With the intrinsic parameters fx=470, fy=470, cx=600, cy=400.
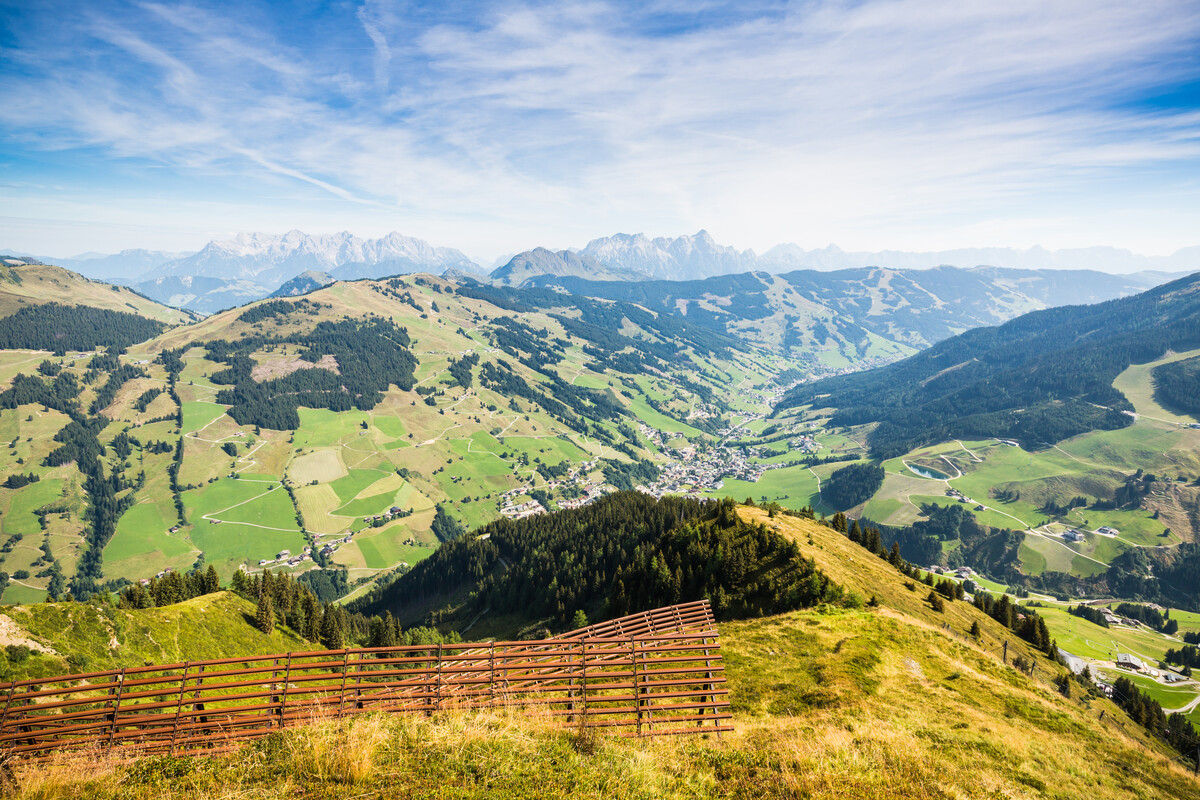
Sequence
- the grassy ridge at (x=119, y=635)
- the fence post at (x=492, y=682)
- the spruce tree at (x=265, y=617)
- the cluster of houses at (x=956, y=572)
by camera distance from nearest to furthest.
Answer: the fence post at (x=492, y=682) < the grassy ridge at (x=119, y=635) < the spruce tree at (x=265, y=617) < the cluster of houses at (x=956, y=572)

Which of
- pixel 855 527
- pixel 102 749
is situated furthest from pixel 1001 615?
pixel 102 749

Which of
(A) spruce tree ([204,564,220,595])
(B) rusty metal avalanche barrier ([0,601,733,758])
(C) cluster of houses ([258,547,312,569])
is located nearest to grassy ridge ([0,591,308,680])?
(A) spruce tree ([204,564,220,595])

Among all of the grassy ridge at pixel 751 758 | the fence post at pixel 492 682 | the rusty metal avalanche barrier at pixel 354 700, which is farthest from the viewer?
the fence post at pixel 492 682

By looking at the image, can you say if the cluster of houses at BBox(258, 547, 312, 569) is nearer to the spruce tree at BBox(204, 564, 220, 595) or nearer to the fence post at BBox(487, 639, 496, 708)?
the spruce tree at BBox(204, 564, 220, 595)

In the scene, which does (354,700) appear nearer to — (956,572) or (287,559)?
(287,559)

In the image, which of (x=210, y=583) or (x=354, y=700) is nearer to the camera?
(x=354, y=700)

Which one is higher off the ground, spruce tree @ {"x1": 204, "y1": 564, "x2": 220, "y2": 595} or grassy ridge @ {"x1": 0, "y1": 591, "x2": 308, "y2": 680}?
grassy ridge @ {"x1": 0, "y1": 591, "x2": 308, "y2": 680}

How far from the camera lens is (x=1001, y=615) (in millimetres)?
74062

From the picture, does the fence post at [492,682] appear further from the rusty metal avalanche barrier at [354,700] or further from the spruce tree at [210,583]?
the spruce tree at [210,583]

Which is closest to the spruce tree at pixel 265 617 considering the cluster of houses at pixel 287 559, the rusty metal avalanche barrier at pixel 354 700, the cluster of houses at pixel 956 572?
the rusty metal avalanche barrier at pixel 354 700

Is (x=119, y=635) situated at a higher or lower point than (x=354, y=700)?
lower

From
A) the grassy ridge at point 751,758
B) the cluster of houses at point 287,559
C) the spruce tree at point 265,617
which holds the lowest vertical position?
the cluster of houses at point 287,559

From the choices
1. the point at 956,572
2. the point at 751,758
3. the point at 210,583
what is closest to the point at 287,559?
the point at 210,583

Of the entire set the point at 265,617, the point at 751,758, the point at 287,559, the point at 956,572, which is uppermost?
the point at 751,758
